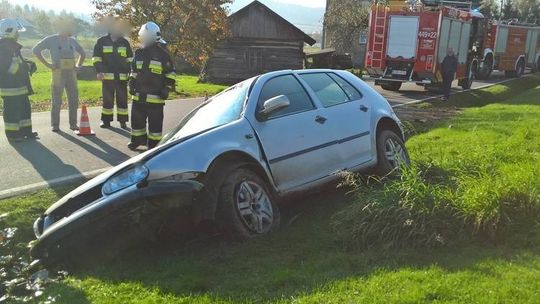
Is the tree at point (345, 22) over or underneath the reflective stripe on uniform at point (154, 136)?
over

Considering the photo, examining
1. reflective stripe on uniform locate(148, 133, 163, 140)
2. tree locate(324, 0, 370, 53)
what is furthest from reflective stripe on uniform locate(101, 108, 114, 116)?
tree locate(324, 0, 370, 53)

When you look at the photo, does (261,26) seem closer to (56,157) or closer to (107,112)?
A: (107,112)

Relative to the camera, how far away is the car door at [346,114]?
5.92 metres

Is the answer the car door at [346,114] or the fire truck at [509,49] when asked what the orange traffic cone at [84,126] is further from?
the fire truck at [509,49]

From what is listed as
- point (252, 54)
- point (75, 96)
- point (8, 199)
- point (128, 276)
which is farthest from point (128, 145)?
point (252, 54)

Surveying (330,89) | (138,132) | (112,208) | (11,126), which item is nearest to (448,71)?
(138,132)

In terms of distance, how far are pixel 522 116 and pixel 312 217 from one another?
7.65 meters

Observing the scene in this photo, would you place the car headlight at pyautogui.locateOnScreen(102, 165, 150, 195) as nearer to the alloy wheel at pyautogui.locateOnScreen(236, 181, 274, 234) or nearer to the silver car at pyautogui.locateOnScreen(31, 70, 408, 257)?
the silver car at pyautogui.locateOnScreen(31, 70, 408, 257)

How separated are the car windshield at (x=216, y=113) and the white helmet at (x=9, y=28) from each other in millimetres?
4456

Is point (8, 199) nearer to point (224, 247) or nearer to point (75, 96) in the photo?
point (224, 247)

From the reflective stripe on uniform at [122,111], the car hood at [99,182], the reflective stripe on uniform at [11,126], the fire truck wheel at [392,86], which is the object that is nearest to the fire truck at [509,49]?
the fire truck wheel at [392,86]

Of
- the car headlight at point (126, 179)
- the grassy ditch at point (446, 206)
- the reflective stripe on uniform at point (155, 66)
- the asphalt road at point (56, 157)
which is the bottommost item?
the asphalt road at point (56, 157)

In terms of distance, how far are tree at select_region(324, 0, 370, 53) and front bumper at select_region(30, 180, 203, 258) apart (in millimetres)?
39481

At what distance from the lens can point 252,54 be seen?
3281 cm
